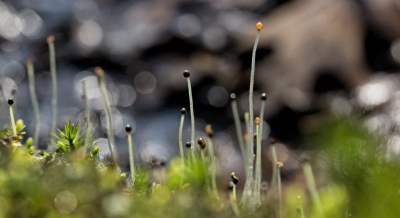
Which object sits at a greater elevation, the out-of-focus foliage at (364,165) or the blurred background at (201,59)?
the blurred background at (201,59)

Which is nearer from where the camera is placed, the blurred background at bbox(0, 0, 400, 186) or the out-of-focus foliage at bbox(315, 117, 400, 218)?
the out-of-focus foliage at bbox(315, 117, 400, 218)

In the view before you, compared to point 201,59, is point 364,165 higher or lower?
lower

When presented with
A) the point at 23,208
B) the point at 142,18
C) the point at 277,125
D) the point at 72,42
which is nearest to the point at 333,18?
the point at 277,125

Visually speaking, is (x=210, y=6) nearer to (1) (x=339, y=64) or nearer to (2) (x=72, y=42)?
(2) (x=72, y=42)

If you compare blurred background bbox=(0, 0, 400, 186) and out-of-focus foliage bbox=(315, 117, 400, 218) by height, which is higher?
blurred background bbox=(0, 0, 400, 186)

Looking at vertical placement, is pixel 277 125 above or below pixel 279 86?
below

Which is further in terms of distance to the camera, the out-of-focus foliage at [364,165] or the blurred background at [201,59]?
the blurred background at [201,59]

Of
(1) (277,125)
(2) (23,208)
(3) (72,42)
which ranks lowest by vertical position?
(2) (23,208)

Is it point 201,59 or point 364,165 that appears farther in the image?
point 201,59
